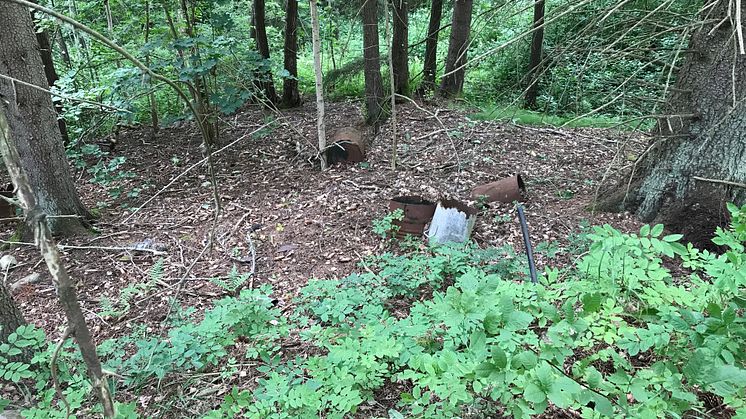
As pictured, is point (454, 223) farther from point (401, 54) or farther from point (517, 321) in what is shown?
point (401, 54)

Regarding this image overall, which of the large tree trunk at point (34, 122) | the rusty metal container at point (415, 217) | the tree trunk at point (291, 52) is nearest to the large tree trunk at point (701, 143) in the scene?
the rusty metal container at point (415, 217)

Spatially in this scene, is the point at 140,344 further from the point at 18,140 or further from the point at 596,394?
the point at 18,140

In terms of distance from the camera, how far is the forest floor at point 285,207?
4102 millimetres

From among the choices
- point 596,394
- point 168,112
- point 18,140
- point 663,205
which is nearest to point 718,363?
point 596,394

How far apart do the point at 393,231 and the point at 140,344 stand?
2496 millimetres

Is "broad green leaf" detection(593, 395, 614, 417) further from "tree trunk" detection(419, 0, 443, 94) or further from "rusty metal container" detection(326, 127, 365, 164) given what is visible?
"tree trunk" detection(419, 0, 443, 94)

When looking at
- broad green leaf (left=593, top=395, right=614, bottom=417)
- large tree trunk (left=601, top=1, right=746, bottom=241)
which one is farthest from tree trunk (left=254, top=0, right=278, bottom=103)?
broad green leaf (left=593, top=395, right=614, bottom=417)

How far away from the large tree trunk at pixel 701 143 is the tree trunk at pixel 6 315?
4.86 metres

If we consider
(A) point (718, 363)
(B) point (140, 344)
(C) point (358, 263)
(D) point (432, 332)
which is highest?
(A) point (718, 363)

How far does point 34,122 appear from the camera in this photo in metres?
4.52

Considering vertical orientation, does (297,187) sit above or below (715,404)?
below

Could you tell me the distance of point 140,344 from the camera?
291 cm

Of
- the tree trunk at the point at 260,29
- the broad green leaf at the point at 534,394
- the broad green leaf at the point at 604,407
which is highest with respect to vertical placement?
the tree trunk at the point at 260,29

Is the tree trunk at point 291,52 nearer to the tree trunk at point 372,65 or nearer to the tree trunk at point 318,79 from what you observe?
the tree trunk at point 372,65
